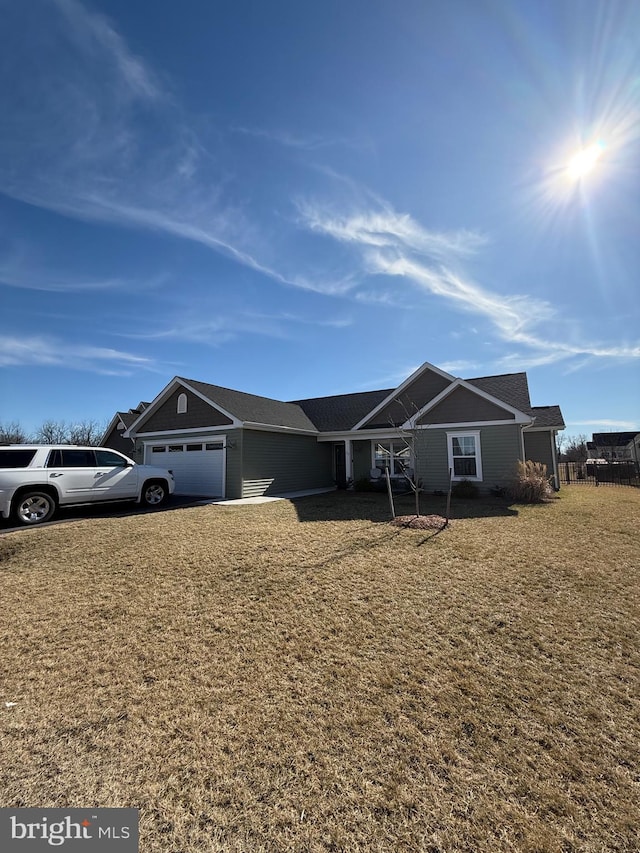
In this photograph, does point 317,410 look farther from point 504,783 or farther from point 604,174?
point 504,783

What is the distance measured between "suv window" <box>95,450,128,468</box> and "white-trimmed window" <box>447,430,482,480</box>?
1128 cm

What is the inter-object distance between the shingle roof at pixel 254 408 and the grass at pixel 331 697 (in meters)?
9.05

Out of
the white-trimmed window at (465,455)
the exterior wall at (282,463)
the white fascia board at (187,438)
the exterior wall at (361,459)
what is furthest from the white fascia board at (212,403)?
the white-trimmed window at (465,455)

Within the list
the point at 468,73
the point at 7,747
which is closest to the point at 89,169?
the point at 468,73

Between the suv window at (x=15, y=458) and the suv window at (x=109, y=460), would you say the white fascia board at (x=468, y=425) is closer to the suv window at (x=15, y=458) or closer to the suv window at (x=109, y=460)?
the suv window at (x=109, y=460)

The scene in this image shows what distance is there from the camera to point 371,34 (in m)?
8.19

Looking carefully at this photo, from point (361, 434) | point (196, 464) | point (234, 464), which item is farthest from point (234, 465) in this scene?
point (361, 434)

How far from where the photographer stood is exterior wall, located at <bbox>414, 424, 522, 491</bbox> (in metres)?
14.0

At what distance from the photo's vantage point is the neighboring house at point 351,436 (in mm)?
14469
